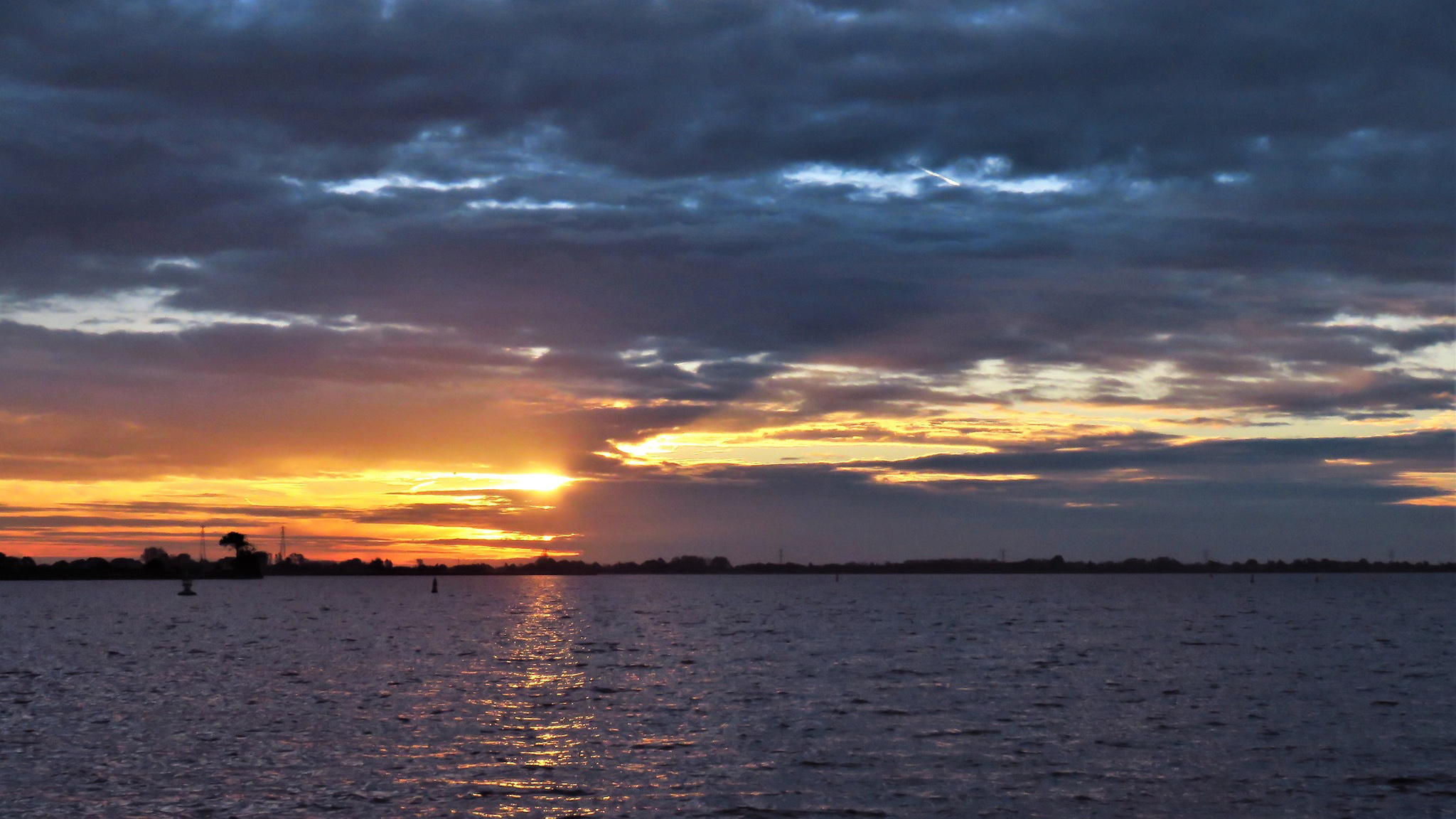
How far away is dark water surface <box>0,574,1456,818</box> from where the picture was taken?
30.2 m

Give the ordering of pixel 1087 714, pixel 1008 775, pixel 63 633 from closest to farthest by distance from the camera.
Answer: pixel 1008 775 < pixel 1087 714 < pixel 63 633

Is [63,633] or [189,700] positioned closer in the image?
[189,700]

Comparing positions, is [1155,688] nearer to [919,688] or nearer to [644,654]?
[919,688]

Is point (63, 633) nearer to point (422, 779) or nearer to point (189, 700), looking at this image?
point (189, 700)

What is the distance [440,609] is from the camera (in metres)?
182

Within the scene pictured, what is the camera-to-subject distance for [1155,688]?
55.4 m

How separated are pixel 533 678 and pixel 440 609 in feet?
415

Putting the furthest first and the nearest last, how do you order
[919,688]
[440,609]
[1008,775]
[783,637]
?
[440,609] < [783,637] < [919,688] < [1008,775]

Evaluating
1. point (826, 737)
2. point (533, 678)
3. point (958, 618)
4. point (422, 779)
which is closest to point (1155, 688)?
point (826, 737)

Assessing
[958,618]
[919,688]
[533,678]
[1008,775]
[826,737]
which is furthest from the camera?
[958,618]

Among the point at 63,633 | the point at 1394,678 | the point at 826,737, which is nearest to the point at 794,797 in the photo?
the point at 826,737

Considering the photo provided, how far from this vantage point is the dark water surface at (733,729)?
30.2 m

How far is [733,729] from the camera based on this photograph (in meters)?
42.1

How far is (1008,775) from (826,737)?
27.1 feet
